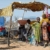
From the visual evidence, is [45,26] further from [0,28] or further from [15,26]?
[15,26]

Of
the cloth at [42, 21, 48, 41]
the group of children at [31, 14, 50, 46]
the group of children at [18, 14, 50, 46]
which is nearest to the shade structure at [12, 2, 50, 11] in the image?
the group of children at [18, 14, 50, 46]

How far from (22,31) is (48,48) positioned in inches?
155

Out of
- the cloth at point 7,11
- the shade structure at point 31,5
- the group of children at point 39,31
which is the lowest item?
the group of children at point 39,31

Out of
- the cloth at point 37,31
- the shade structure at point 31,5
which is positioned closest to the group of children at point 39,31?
the cloth at point 37,31

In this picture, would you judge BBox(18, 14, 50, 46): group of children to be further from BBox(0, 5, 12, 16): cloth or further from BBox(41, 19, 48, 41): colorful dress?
BBox(0, 5, 12, 16): cloth

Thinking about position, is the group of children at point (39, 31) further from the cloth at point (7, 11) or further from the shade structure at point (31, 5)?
the cloth at point (7, 11)

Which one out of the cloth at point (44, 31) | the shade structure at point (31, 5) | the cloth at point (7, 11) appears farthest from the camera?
the shade structure at point (31, 5)

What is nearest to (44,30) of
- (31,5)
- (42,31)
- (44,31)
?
(44,31)

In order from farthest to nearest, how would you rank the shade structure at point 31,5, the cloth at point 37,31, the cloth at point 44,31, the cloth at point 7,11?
the shade structure at point 31,5 → the cloth at point 7,11 → the cloth at point 37,31 → the cloth at point 44,31

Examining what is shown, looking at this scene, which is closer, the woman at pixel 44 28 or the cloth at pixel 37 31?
the woman at pixel 44 28

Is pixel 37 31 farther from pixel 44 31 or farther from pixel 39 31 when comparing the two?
pixel 44 31

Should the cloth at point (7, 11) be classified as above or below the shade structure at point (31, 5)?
below

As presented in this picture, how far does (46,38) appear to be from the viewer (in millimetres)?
13273

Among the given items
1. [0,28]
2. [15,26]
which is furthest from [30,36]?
[15,26]
